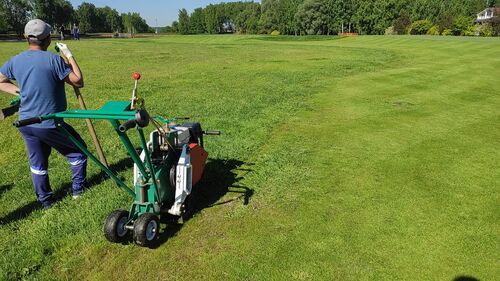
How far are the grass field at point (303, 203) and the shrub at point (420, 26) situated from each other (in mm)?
77366

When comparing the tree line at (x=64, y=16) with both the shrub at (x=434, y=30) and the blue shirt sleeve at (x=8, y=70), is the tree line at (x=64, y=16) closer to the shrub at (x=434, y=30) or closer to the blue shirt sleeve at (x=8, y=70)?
the shrub at (x=434, y=30)

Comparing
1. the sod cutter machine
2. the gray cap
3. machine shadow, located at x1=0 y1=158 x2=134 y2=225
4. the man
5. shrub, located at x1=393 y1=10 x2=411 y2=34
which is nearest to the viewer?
the sod cutter machine

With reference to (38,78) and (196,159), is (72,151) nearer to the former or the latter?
(38,78)

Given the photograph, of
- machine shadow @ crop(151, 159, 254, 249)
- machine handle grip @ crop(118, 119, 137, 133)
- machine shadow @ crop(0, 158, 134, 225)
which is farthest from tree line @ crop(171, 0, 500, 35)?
machine handle grip @ crop(118, 119, 137, 133)

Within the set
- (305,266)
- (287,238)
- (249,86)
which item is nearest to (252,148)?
(287,238)

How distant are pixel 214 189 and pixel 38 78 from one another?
3.15 metres

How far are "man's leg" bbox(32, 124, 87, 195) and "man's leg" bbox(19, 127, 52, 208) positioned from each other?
0.54 feet

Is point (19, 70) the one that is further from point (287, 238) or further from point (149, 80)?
point (149, 80)

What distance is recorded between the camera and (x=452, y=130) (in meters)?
9.66

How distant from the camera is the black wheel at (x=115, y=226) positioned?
4.63m

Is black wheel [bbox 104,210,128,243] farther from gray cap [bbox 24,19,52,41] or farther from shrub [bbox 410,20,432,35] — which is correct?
shrub [bbox 410,20,432,35]

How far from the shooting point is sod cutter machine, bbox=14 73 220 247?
13.7 feet

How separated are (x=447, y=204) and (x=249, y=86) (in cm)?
1104

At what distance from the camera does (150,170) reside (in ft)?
15.5
